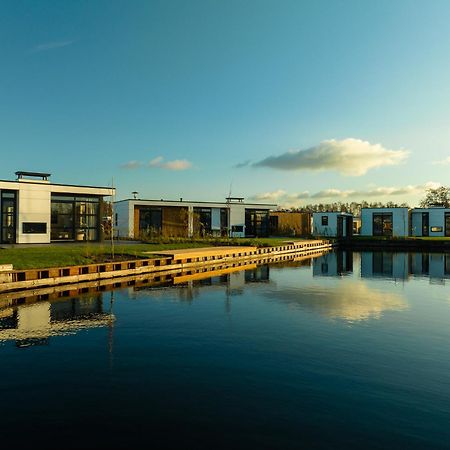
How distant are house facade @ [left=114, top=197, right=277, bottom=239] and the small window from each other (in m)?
14.7

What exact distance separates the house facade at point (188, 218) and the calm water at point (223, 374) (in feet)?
122

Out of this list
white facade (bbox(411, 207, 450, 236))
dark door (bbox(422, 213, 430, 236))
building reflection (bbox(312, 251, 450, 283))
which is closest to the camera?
building reflection (bbox(312, 251, 450, 283))

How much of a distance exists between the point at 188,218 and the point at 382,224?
1627 inches

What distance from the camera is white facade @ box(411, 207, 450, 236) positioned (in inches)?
3039

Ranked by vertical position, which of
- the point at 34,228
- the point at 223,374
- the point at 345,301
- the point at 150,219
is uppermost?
the point at 150,219

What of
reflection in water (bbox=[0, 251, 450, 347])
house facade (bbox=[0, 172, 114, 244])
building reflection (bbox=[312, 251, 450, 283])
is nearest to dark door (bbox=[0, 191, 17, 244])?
house facade (bbox=[0, 172, 114, 244])

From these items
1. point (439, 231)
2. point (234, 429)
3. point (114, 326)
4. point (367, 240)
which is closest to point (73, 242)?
point (114, 326)

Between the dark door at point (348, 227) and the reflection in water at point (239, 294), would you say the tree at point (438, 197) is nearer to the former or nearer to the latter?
the dark door at point (348, 227)

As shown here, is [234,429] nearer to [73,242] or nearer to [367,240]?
[73,242]

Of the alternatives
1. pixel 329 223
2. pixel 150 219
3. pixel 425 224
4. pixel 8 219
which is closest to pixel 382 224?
pixel 425 224

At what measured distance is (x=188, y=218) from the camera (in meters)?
60.8

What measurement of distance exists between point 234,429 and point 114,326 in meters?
8.45

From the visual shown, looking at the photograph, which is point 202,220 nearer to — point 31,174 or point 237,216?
point 237,216

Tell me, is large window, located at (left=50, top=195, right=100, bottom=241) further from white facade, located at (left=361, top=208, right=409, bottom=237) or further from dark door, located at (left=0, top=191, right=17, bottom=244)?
white facade, located at (left=361, top=208, right=409, bottom=237)
